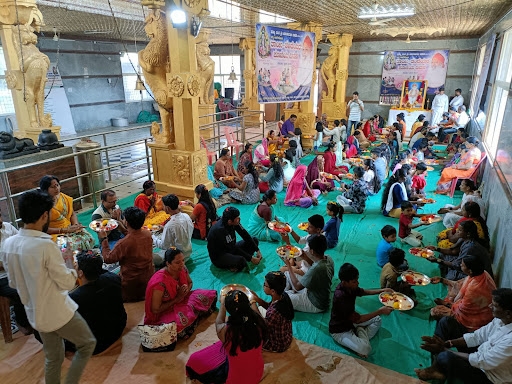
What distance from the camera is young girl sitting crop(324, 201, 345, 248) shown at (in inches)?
187

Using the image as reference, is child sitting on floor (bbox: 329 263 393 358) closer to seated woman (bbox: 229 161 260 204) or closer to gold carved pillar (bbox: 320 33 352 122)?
seated woman (bbox: 229 161 260 204)

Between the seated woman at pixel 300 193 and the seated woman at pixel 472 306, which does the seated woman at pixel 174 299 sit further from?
the seated woman at pixel 300 193

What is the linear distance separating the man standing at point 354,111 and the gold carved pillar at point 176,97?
7.95 meters

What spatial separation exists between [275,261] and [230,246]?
70 centimetres

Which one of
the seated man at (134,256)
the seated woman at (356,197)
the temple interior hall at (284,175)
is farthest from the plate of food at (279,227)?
the seated woman at (356,197)

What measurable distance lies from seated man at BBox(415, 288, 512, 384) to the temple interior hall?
18 millimetres

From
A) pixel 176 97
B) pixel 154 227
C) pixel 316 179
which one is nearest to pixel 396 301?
pixel 154 227

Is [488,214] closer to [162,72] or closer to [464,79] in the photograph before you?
[162,72]

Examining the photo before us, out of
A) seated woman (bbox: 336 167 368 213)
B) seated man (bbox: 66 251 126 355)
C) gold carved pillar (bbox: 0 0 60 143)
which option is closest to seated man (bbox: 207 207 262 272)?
seated man (bbox: 66 251 126 355)

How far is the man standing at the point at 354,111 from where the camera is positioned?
12.4 metres

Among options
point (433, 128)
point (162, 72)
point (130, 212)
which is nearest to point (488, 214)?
Result: point (130, 212)

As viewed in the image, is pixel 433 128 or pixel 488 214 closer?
pixel 488 214

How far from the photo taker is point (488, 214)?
5117 millimetres

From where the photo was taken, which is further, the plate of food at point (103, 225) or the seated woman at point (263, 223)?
the seated woman at point (263, 223)
